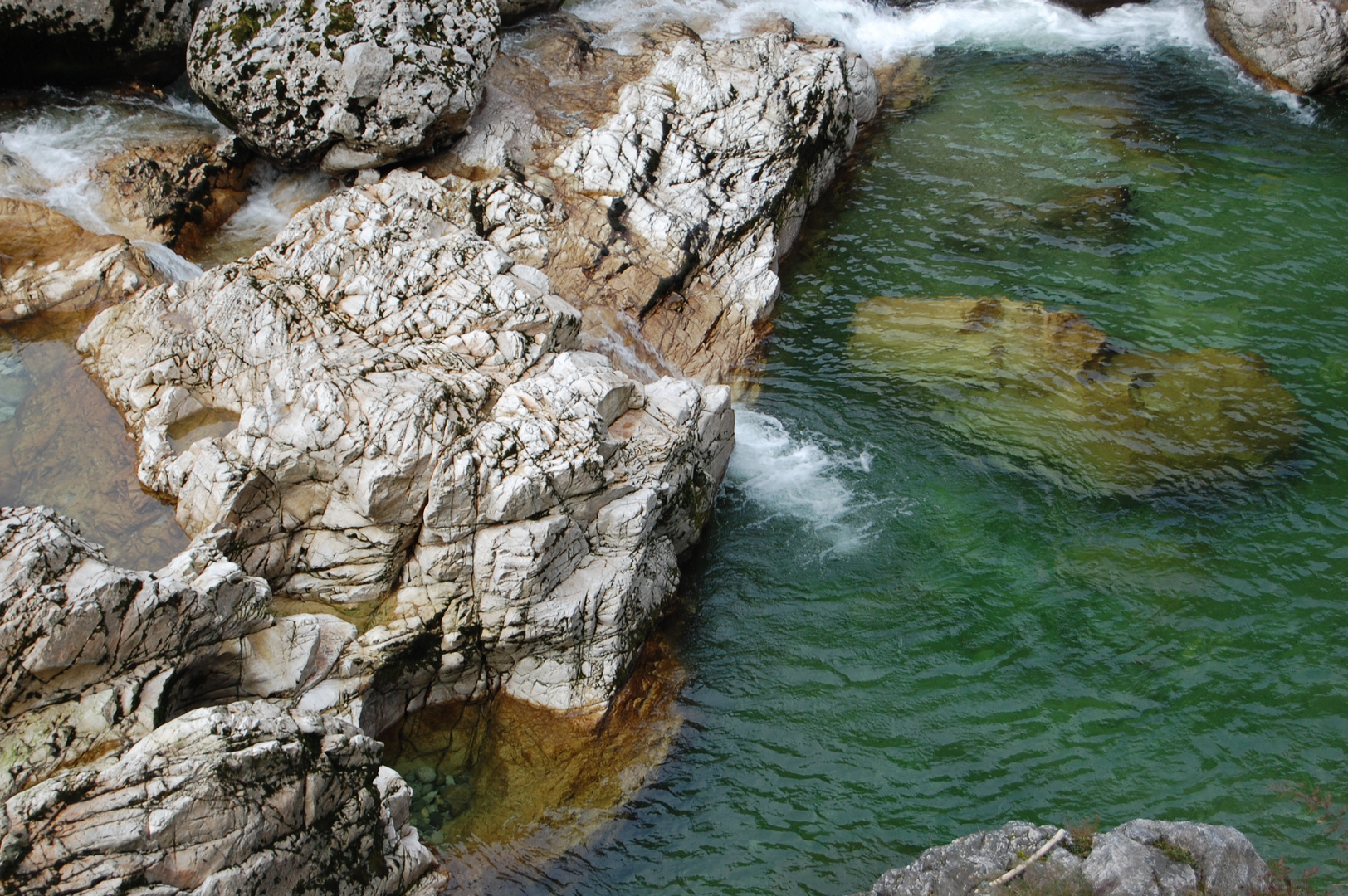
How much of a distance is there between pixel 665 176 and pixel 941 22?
14.5 metres

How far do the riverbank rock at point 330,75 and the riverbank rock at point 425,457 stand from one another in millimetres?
4488

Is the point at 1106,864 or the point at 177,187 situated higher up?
the point at 177,187

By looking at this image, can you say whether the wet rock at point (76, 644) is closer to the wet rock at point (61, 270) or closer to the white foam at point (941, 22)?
the wet rock at point (61, 270)

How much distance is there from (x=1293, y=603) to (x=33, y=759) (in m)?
18.0

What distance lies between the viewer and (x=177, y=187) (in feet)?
64.7

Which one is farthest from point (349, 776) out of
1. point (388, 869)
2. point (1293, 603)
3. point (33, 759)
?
point (1293, 603)

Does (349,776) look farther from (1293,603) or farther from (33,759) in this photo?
(1293,603)

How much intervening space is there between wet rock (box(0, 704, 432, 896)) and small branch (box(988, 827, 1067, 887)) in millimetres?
7632

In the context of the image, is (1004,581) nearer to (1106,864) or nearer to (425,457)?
(1106,864)

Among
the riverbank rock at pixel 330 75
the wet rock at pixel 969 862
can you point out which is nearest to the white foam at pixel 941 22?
the riverbank rock at pixel 330 75

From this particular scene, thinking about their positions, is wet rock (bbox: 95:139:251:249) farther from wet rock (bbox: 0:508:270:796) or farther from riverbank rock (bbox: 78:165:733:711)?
wet rock (bbox: 0:508:270:796)

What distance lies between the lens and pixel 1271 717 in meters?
13.5

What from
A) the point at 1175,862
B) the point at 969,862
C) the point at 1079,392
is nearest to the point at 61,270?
the point at 969,862

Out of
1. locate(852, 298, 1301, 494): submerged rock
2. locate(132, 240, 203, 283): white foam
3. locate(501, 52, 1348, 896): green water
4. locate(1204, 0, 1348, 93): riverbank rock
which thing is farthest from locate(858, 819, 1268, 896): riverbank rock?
locate(1204, 0, 1348, 93): riverbank rock
